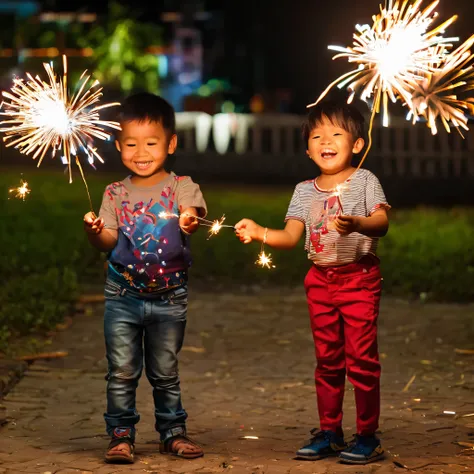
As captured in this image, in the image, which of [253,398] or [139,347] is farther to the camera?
[253,398]

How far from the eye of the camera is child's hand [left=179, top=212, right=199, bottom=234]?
5728mm

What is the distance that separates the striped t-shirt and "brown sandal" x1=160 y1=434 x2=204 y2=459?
41.3 inches

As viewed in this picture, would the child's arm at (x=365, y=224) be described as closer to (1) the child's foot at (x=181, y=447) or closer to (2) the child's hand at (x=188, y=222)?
(2) the child's hand at (x=188, y=222)

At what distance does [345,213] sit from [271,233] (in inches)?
14.6

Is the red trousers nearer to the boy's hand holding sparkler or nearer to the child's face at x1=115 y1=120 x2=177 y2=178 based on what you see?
the boy's hand holding sparkler

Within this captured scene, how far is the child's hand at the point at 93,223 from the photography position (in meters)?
5.66

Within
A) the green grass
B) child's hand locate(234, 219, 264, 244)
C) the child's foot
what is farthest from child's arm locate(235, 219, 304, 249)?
the green grass

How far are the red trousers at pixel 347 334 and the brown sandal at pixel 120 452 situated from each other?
93 cm

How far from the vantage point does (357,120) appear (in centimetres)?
582

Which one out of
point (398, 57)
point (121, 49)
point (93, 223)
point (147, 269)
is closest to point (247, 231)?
point (147, 269)

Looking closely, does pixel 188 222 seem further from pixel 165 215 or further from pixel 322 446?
pixel 322 446

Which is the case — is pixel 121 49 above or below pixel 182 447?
above

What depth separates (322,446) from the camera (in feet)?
19.3

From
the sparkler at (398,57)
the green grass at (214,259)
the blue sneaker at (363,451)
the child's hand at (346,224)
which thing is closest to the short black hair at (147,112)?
the sparkler at (398,57)
